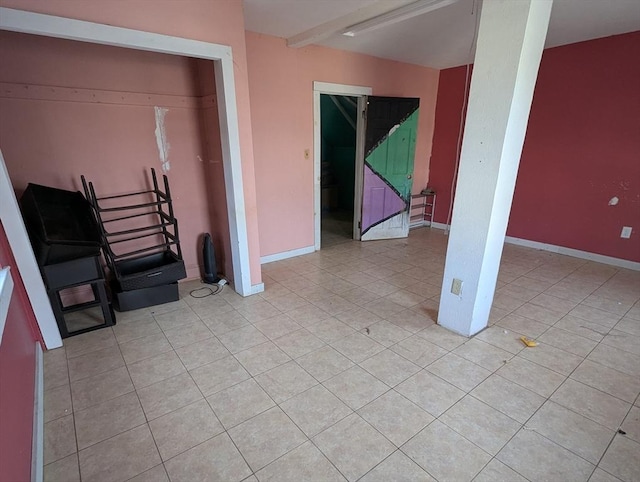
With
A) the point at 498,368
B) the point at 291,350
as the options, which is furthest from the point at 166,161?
the point at 498,368

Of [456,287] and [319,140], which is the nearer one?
[456,287]

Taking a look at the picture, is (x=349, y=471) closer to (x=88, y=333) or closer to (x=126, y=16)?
(x=88, y=333)

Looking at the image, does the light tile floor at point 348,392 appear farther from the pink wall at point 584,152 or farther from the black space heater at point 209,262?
the pink wall at point 584,152

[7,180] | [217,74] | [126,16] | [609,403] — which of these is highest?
[126,16]

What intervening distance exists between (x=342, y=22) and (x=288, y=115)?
112 centimetres

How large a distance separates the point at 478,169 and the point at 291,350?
5.81ft

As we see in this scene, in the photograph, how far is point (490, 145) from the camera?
6.54 ft

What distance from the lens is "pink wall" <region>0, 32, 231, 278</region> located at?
2355 mm

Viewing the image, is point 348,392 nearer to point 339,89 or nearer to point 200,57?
point 200,57

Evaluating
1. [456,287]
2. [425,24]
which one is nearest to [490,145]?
[456,287]

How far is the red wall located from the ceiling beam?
9.57ft

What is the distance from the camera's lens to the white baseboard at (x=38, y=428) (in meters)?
1.39

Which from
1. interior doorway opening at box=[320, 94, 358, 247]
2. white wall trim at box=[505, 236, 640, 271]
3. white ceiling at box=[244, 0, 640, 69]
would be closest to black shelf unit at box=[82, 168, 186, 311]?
white ceiling at box=[244, 0, 640, 69]

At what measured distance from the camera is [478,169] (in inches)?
81.9
